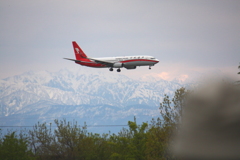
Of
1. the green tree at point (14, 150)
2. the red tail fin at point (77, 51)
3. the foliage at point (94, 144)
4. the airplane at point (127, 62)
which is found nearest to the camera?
the foliage at point (94, 144)

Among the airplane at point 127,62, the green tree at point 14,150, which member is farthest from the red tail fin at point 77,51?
the green tree at point 14,150

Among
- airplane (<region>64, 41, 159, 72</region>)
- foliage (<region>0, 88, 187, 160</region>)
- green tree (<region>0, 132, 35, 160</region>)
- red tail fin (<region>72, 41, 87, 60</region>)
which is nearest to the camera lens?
foliage (<region>0, 88, 187, 160</region>)

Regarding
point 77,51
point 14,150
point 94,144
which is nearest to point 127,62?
point 77,51

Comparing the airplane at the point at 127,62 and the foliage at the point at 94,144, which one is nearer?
the foliage at the point at 94,144

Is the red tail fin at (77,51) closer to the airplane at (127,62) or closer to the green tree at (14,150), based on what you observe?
the airplane at (127,62)

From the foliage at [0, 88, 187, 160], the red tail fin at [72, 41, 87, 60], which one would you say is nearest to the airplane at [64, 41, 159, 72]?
the red tail fin at [72, 41, 87, 60]

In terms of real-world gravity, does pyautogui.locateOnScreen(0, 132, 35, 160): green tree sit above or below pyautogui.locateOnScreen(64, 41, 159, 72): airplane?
below

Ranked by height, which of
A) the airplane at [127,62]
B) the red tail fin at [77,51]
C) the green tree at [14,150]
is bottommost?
the green tree at [14,150]

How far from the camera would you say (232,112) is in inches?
679

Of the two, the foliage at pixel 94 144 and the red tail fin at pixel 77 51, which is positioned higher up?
the red tail fin at pixel 77 51

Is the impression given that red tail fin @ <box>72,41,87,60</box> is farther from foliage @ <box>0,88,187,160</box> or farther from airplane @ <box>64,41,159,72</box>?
foliage @ <box>0,88,187,160</box>

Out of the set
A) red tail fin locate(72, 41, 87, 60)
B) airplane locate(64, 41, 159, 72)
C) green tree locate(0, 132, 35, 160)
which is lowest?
green tree locate(0, 132, 35, 160)

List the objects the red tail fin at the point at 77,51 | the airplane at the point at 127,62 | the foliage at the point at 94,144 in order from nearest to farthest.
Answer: the foliage at the point at 94,144 → the airplane at the point at 127,62 → the red tail fin at the point at 77,51

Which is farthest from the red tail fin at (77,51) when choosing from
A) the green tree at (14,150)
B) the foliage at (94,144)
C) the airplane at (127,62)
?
the green tree at (14,150)
